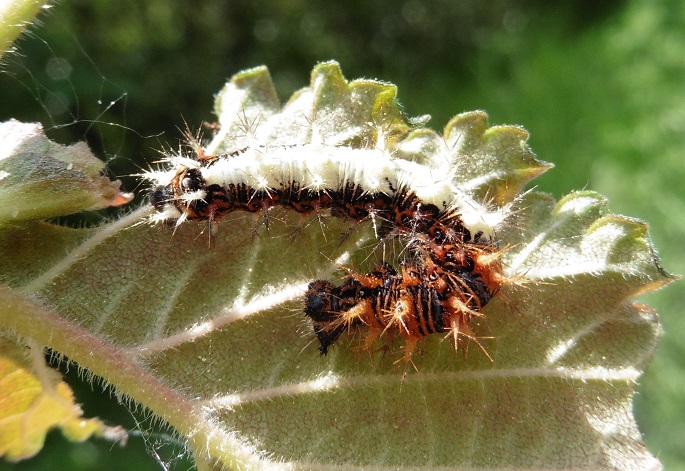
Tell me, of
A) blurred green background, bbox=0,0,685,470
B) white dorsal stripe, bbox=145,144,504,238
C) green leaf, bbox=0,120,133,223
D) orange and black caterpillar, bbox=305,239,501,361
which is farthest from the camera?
blurred green background, bbox=0,0,685,470

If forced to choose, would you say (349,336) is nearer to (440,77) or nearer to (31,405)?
(31,405)

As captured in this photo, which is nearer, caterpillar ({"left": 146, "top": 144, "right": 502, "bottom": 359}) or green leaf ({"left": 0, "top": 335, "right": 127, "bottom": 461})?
green leaf ({"left": 0, "top": 335, "right": 127, "bottom": 461})

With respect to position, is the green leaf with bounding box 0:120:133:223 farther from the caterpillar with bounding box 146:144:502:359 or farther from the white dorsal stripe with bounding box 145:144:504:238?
the white dorsal stripe with bounding box 145:144:504:238

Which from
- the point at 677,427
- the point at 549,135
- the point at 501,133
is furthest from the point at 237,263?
the point at 549,135

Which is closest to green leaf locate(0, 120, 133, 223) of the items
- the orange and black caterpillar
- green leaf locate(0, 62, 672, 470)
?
green leaf locate(0, 62, 672, 470)

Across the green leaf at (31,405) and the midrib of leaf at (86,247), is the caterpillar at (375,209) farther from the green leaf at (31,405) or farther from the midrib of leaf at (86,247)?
the green leaf at (31,405)

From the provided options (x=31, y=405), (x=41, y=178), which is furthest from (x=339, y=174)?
(x=31, y=405)
